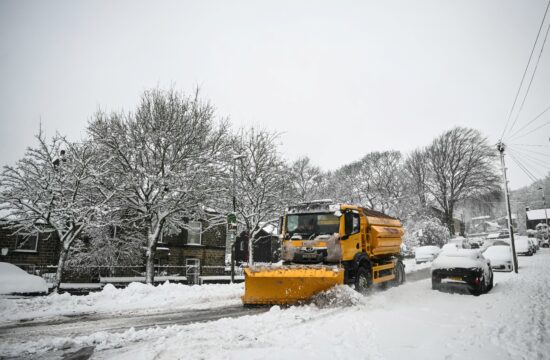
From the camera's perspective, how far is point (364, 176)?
133ft

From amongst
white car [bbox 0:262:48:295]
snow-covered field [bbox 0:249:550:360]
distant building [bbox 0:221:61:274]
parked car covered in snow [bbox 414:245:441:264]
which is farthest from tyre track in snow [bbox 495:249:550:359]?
distant building [bbox 0:221:61:274]

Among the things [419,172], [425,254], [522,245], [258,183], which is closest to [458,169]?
[419,172]

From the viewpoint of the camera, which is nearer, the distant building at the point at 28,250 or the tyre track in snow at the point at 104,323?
the tyre track in snow at the point at 104,323

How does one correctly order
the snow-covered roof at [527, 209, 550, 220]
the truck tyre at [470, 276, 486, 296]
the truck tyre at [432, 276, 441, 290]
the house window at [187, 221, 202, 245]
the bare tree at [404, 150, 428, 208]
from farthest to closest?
the snow-covered roof at [527, 209, 550, 220], the bare tree at [404, 150, 428, 208], the house window at [187, 221, 202, 245], the truck tyre at [432, 276, 441, 290], the truck tyre at [470, 276, 486, 296]

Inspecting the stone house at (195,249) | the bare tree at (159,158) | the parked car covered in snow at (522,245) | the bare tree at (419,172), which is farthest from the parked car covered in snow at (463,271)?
the bare tree at (419,172)

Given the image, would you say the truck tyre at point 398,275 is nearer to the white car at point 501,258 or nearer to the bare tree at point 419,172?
the white car at point 501,258

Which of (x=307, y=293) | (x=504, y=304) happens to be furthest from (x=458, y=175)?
(x=307, y=293)

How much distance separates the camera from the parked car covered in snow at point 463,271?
10570 millimetres

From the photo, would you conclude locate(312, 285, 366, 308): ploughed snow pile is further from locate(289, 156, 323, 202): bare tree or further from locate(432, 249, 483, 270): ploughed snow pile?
locate(289, 156, 323, 202): bare tree

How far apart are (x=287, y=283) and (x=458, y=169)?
3723cm

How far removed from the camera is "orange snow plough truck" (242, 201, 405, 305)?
8.91 metres

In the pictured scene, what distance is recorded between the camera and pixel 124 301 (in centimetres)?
1028

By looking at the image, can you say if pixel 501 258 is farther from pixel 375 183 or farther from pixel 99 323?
pixel 375 183

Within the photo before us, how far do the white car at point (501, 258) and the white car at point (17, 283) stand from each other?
72.0 feet
